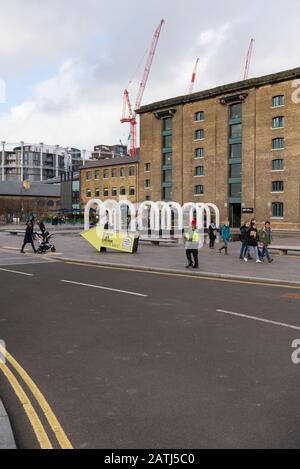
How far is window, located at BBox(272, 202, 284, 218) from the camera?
1971 inches

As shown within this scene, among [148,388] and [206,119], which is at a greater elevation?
[206,119]

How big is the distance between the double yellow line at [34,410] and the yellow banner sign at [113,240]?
59.8 ft

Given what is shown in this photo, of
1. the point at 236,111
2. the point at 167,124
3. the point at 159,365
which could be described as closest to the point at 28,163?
the point at 167,124

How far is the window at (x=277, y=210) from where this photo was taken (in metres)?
50.1

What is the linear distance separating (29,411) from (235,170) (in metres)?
52.8

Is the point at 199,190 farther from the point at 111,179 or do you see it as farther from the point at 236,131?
the point at 111,179

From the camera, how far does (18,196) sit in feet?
331

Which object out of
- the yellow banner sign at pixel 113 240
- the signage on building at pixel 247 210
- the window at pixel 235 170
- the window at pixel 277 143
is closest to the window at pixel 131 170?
the window at pixel 235 170

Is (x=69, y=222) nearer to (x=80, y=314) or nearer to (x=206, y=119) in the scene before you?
(x=206, y=119)

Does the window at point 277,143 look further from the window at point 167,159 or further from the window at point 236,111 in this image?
the window at point 167,159

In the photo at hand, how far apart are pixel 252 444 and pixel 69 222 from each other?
247 ft

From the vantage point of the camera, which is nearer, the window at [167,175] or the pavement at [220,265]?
the pavement at [220,265]

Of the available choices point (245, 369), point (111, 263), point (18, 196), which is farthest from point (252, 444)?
point (18, 196)

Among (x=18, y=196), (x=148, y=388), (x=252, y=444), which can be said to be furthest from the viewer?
(x=18, y=196)
